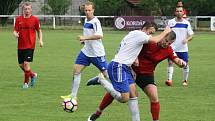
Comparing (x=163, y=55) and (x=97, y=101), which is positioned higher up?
(x=163, y=55)

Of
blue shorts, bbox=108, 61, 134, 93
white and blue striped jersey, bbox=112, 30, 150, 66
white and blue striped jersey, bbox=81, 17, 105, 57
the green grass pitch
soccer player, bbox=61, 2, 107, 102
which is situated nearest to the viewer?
white and blue striped jersey, bbox=112, 30, 150, 66

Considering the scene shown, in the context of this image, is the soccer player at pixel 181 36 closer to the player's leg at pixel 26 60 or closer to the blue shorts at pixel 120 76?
the player's leg at pixel 26 60

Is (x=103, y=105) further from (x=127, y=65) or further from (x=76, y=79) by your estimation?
(x=76, y=79)

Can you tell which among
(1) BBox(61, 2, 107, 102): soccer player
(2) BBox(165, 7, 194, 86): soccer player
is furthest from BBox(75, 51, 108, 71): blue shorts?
(2) BBox(165, 7, 194, 86): soccer player

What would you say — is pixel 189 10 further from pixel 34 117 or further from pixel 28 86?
pixel 34 117

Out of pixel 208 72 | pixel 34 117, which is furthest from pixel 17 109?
pixel 208 72

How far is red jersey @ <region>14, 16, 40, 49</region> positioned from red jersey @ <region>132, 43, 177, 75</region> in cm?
614

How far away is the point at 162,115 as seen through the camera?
1125 centimetres

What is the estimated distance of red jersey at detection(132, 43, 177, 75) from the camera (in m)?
9.92

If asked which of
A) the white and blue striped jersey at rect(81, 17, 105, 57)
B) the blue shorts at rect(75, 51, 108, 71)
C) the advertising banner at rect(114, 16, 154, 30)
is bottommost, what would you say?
the advertising banner at rect(114, 16, 154, 30)

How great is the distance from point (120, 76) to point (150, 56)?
2.16 feet

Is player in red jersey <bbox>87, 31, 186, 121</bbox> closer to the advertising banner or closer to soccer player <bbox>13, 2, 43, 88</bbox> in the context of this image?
soccer player <bbox>13, 2, 43, 88</bbox>

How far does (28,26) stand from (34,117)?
5191mm

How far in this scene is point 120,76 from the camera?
970cm
